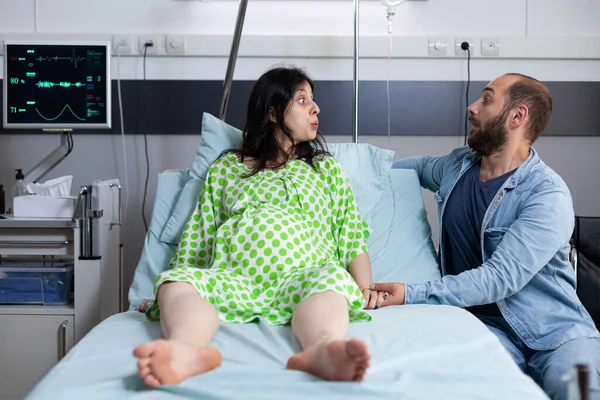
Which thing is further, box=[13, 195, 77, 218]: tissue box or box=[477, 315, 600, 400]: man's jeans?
box=[13, 195, 77, 218]: tissue box

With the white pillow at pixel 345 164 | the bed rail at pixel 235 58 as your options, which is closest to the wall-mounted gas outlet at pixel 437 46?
the bed rail at pixel 235 58

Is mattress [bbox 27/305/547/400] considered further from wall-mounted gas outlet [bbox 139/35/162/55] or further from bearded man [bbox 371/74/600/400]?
wall-mounted gas outlet [bbox 139/35/162/55]

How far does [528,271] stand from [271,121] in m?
0.85

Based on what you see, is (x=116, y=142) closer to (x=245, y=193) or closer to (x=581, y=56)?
(x=245, y=193)

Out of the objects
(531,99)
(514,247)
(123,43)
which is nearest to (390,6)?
(531,99)

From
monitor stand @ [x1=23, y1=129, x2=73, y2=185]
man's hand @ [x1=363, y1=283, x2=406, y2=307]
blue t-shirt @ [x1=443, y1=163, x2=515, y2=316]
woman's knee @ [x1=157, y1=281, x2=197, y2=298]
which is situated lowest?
man's hand @ [x1=363, y1=283, x2=406, y2=307]

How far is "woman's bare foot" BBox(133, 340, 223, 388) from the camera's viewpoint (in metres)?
1.17

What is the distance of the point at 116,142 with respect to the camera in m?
3.04

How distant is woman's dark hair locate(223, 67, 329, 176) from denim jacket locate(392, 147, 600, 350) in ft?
1.81

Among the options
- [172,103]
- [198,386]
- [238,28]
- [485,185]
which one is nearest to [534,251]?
[485,185]

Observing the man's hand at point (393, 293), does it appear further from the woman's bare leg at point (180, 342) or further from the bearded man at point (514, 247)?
the woman's bare leg at point (180, 342)

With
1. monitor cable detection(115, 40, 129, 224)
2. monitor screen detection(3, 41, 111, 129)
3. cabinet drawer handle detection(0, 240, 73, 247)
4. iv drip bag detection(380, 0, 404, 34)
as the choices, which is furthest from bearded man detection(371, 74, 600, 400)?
monitor cable detection(115, 40, 129, 224)

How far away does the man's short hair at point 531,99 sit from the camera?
204 cm

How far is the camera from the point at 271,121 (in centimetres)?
217
